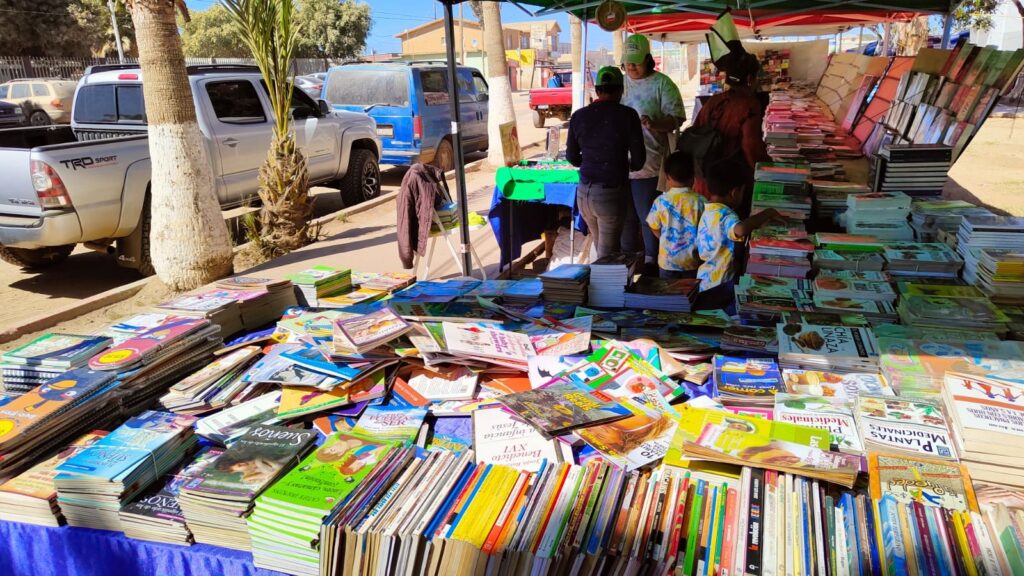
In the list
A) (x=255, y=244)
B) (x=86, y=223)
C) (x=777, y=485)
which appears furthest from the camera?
(x=255, y=244)

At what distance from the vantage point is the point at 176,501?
1854 millimetres

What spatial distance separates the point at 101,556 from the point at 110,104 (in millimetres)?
7377

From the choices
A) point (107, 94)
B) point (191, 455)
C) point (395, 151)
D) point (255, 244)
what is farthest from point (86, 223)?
point (395, 151)

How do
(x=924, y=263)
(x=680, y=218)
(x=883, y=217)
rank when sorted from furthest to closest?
(x=680, y=218)
(x=883, y=217)
(x=924, y=263)

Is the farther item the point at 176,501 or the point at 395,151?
the point at 395,151

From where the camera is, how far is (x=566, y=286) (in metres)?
3.09

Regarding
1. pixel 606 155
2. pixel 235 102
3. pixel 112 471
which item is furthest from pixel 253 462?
pixel 235 102

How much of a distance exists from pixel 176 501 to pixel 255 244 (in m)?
5.90

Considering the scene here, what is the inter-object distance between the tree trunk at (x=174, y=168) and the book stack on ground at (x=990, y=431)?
5870mm

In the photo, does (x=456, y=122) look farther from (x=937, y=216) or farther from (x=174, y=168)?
(x=937, y=216)

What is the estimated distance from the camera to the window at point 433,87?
11484mm

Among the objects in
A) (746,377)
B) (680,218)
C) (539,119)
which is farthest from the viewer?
(539,119)

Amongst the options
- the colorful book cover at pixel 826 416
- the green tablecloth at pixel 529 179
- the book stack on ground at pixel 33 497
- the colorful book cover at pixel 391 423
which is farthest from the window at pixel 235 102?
the colorful book cover at pixel 826 416

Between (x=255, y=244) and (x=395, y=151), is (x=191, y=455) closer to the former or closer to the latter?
(x=255, y=244)
